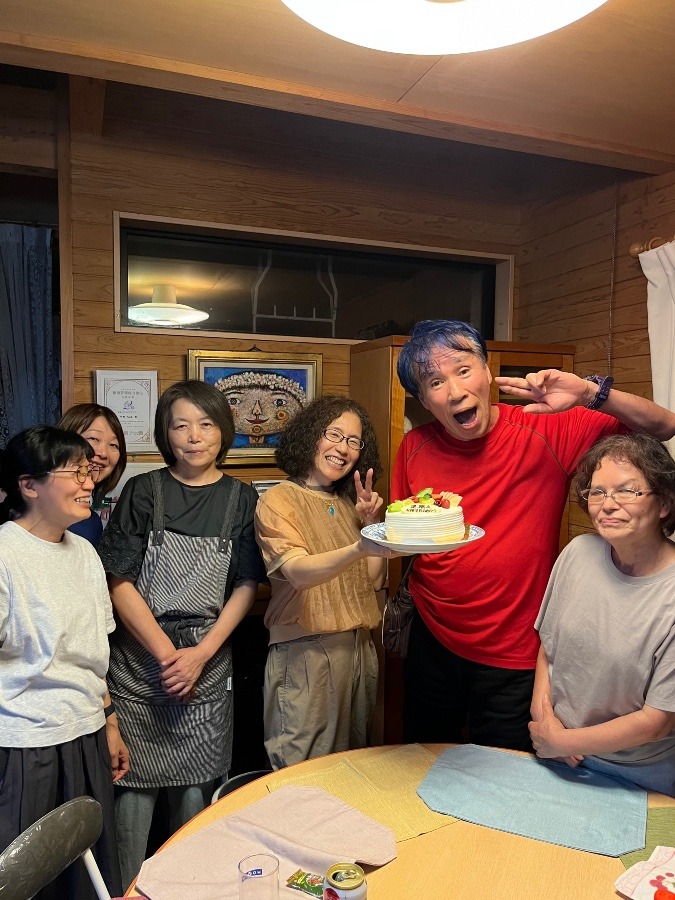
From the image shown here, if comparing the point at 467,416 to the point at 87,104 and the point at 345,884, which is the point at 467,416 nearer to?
the point at 345,884

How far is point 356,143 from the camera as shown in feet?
10.2

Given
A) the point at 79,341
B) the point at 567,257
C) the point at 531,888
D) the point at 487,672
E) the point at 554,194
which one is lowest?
the point at 531,888

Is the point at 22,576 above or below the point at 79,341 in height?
below

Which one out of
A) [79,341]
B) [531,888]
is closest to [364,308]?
[79,341]

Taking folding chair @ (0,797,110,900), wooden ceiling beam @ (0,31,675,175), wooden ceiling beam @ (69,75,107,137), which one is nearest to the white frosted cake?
folding chair @ (0,797,110,900)

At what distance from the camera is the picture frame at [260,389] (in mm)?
2930

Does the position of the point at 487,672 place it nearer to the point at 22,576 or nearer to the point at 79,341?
the point at 22,576

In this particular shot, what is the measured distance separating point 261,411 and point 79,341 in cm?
80

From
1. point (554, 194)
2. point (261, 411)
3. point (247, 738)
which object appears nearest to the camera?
point (247, 738)

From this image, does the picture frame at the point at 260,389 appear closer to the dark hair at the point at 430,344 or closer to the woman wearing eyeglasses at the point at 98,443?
the woman wearing eyeglasses at the point at 98,443

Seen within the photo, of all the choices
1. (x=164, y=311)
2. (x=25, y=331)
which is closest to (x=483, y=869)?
(x=164, y=311)

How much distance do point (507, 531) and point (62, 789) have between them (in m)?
1.24

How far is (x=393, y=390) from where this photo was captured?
272 centimetres

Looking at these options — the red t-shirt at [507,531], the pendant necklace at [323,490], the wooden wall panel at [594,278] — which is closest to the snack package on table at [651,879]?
the red t-shirt at [507,531]
